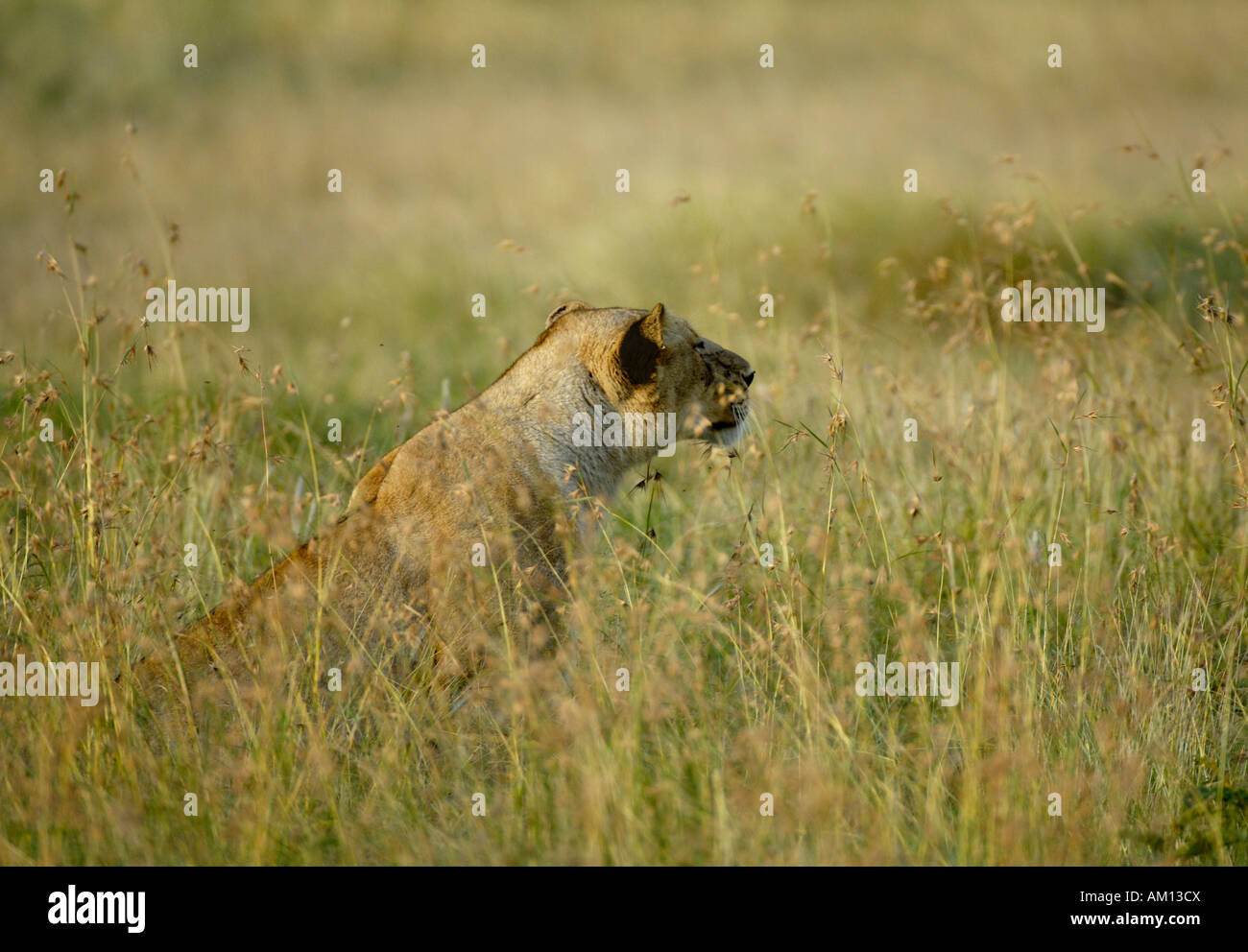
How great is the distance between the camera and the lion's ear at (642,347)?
15.8ft

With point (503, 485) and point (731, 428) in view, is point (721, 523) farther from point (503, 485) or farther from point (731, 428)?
point (503, 485)

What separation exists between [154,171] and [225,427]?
53.4 ft

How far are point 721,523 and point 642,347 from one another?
3.75ft

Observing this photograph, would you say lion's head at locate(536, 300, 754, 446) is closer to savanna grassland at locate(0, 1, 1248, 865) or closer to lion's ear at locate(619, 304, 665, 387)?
lion's ear at locate(619, 304, 665, 387)

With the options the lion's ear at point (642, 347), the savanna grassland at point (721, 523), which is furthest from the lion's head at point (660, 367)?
the savanna grassland at point (721, 523)

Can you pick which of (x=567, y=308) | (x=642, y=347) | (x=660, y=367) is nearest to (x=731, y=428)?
(x=660, y=367)

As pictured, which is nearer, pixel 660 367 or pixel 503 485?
pixel 503 485

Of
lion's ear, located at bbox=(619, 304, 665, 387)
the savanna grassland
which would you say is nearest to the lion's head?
lion's ear, located at bbox=(619, 304, 665, 387)

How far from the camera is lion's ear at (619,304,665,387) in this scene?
15.8 ft

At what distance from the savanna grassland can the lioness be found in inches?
7.3

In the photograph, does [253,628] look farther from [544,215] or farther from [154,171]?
[154,171]

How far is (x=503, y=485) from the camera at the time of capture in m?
4.70

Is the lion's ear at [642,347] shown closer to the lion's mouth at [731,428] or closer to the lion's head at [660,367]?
the lion's head at [660,367]
